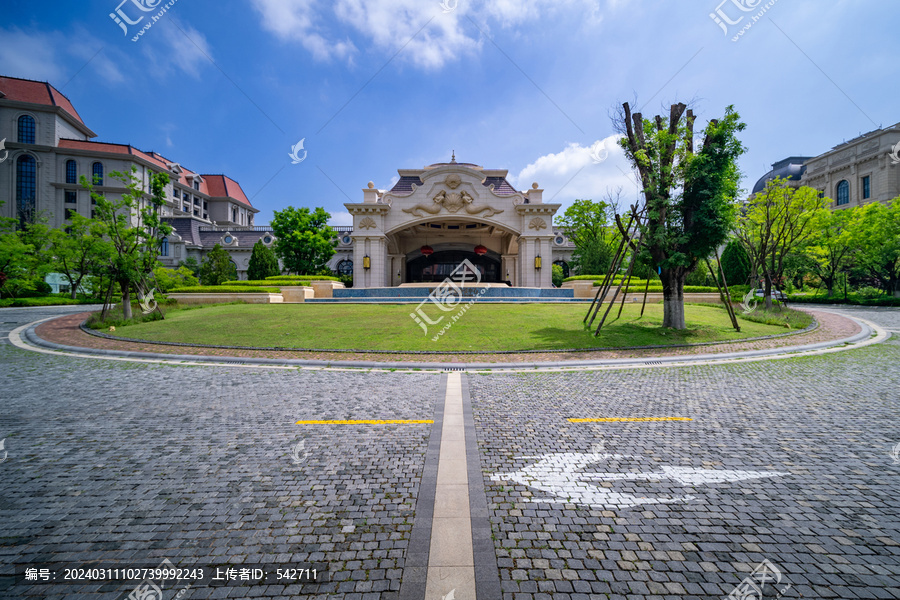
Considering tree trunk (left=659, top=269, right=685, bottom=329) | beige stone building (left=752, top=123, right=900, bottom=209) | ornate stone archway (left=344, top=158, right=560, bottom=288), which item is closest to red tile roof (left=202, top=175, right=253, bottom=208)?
ornate stone archway (left=344, top=158, right=560, bottom=288)

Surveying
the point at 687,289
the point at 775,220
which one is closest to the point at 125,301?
the point at 687,289

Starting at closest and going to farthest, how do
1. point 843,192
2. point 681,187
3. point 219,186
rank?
point 681,187 < point 843,192 < point 219,186

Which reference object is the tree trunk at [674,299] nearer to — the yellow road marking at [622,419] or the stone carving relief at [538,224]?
the yellow road marking at [622,419]

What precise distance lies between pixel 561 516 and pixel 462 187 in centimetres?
3670

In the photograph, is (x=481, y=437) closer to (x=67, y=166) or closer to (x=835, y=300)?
(x=835, y=300)

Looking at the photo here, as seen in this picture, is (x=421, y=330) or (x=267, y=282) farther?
(x=267, y=282)

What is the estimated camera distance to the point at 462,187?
123ft

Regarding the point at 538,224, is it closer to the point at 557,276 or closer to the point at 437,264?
the point at 557,276

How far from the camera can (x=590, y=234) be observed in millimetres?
41344

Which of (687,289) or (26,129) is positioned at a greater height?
(26,129)

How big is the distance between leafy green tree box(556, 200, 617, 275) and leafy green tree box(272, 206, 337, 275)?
28.1 metres

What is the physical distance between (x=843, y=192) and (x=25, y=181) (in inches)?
4791

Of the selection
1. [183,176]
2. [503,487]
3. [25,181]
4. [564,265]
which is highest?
[183,176]

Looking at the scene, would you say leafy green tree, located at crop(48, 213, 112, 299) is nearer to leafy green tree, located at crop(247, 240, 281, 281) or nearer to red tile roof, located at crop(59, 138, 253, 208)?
leafy green tree, located at crop(247, 240, 281, 281)
